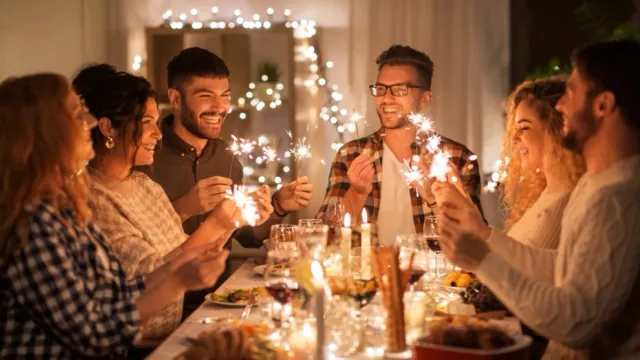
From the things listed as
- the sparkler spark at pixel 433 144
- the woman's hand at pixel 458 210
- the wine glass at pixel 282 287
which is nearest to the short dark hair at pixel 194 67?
the sparkler spark at pixel 433 144

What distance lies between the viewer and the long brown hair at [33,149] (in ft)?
5.61

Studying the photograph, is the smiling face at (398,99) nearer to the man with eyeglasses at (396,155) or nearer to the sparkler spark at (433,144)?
the man with eyeglasses at (396,155)

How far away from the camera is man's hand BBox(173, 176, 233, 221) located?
3.10 metres

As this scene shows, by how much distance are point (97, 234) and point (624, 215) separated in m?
1.26

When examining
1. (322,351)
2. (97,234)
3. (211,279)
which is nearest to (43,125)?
(97,234)

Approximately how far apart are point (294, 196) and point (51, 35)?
2.83 meters

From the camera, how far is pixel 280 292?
6.66ft

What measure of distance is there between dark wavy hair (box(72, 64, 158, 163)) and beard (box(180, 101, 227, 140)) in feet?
2.81

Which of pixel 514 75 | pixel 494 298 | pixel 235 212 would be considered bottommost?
pixel 494 298

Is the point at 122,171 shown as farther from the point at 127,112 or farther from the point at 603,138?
the point at 603,138

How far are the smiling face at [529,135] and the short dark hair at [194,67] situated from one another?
4.58 feet

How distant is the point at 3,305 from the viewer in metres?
1.71

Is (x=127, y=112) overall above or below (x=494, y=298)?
above

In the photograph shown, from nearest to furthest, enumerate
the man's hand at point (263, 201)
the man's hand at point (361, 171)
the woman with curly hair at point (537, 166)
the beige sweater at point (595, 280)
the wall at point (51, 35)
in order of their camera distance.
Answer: the beige sweater at point (595, 280)
the woman with curly hair at point (537, 166)
the man's hand at point (263, 201)
the man's hand at point (361, 171)
the wall at point (51, 35)
